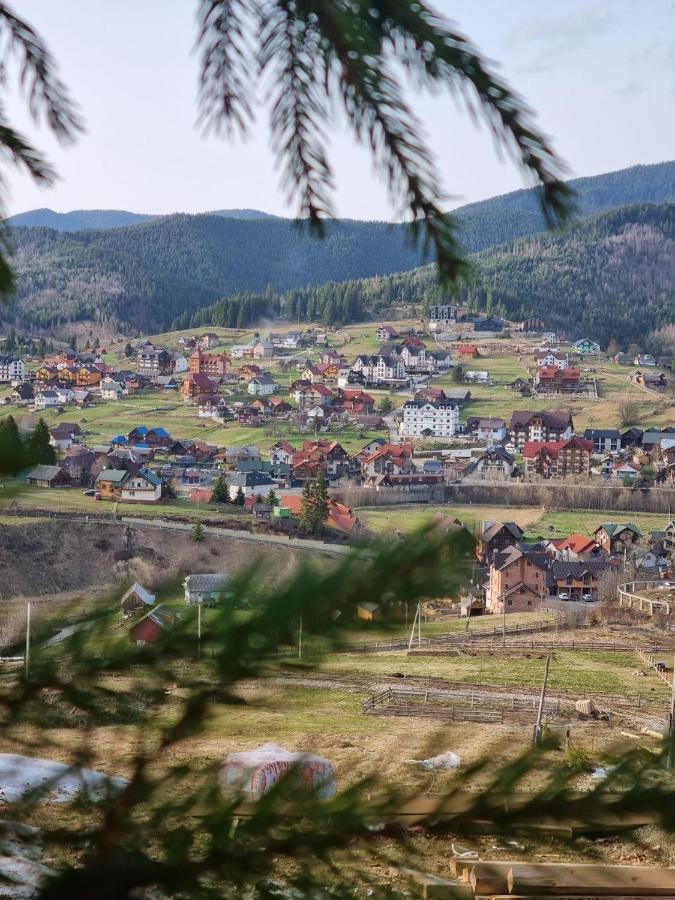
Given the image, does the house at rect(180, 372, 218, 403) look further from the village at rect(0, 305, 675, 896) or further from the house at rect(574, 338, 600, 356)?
the house at rect(574, 338, 600, 356)

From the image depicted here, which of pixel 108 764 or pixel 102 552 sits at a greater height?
pixel 108 764

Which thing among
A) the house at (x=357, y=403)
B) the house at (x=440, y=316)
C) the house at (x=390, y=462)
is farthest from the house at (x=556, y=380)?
the house at (x=390, y=462)

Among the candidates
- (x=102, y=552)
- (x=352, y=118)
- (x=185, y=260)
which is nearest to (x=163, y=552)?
(x=102, y=552)

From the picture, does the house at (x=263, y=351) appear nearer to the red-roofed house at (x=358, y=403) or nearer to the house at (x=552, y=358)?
the red-roofed house at (x=358, y=403)

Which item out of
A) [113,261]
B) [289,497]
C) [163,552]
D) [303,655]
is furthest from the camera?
[113,261]

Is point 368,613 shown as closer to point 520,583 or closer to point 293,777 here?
point 293,777

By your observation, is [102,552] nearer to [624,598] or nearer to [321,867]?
[624,598]

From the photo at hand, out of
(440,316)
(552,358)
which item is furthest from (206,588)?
(440,316)
